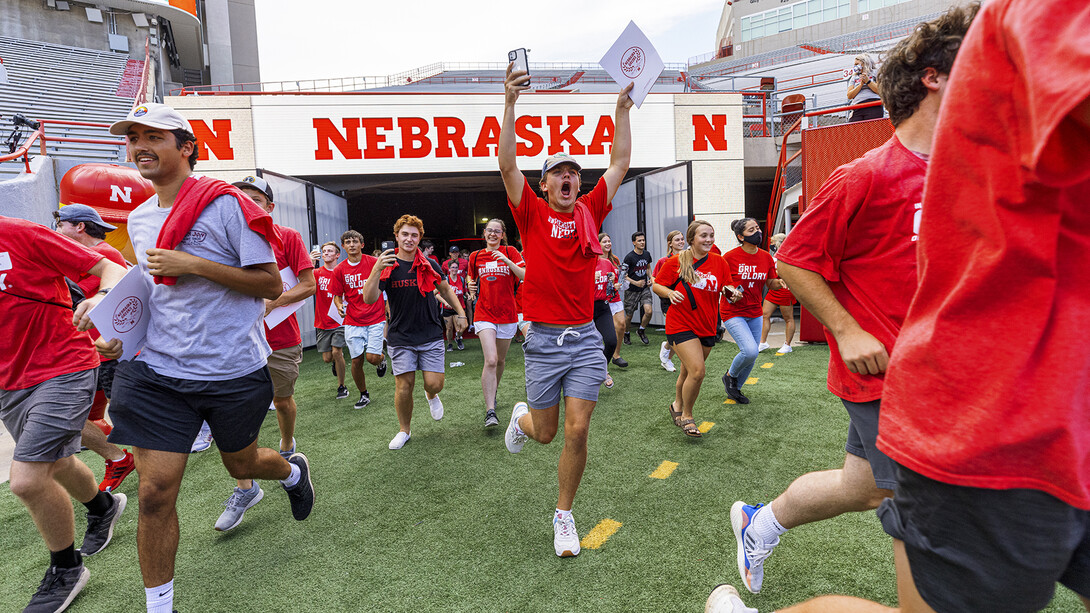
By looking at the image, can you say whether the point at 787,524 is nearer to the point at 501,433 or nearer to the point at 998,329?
the point at 998,329

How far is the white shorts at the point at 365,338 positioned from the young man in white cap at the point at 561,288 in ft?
11.5

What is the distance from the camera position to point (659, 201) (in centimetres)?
1116

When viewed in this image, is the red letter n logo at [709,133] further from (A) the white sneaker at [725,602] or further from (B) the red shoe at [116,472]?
(A) the white sneaker at [725,602]

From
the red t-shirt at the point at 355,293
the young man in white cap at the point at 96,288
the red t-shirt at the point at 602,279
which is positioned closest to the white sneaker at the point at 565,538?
the young man in white cap at the point at 96,288

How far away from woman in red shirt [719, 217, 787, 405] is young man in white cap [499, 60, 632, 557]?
2569 millimetres

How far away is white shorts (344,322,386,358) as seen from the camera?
6.33 metres

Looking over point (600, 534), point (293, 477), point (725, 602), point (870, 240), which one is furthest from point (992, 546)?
point (293, 477)

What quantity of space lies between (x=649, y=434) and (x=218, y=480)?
3.53 m

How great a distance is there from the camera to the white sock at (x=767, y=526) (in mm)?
2264

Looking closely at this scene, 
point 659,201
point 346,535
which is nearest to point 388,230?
point 659,201

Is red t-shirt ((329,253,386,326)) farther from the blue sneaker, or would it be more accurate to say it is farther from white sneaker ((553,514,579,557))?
the blue sneaker

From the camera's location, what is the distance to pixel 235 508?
3.47 metres

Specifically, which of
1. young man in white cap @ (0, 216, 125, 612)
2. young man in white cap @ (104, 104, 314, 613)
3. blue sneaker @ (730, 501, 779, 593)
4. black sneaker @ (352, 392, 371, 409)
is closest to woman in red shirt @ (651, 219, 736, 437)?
blue sneaker @ (730, 501, 779, 593)

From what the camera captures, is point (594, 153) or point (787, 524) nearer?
point (787, 524)
